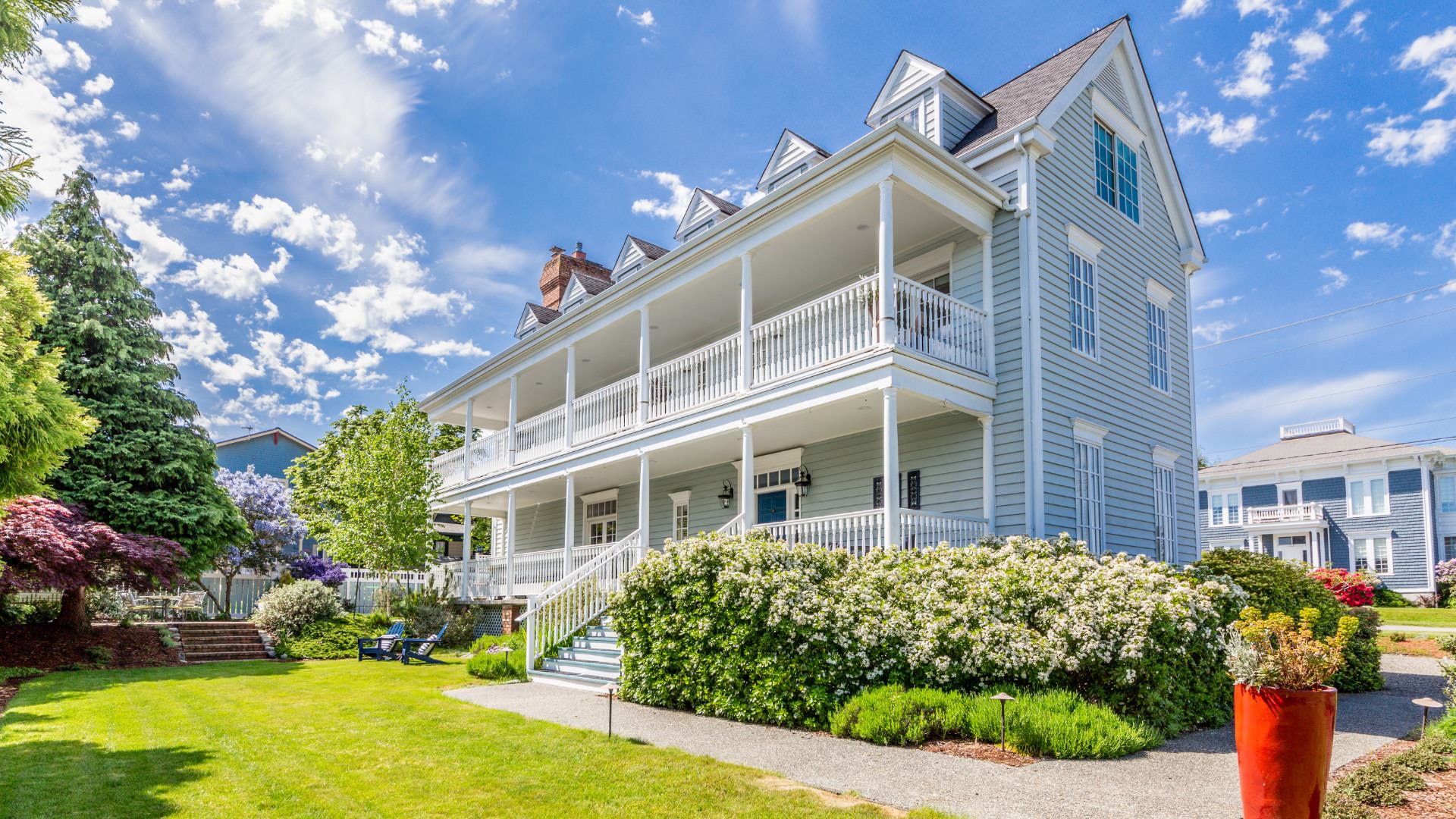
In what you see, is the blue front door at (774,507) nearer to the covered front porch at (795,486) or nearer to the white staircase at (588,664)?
the covered front porch at (795,486)

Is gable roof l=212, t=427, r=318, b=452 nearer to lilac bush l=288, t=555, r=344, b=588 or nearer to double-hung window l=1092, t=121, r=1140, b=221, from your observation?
lilac bush l=288, t=555, r=344, b=588

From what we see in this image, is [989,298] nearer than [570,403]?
Yes

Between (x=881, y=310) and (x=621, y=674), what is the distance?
19.0 feet

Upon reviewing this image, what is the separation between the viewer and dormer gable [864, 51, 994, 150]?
→ 47.3ft

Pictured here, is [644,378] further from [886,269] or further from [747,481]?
[886,269]

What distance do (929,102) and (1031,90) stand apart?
1.85 m

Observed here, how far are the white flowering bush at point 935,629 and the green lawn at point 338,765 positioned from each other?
179cm

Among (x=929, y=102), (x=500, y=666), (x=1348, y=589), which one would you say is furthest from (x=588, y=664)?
(x=1348, y=589)

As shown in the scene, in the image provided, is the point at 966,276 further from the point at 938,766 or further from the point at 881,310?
the point at 938,766

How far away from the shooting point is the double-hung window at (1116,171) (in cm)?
1506

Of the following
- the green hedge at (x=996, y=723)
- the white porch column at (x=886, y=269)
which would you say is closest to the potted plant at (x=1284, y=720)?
the green hedge at (x=996, y=723)

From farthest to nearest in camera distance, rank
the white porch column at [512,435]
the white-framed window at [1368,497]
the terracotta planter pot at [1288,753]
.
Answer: the white-framed window at [1368,497]
the white porch column at [512,435]
the terracotta planter pot at [1288,753]

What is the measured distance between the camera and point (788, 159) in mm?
A: 16312

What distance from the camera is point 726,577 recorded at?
376 inches
